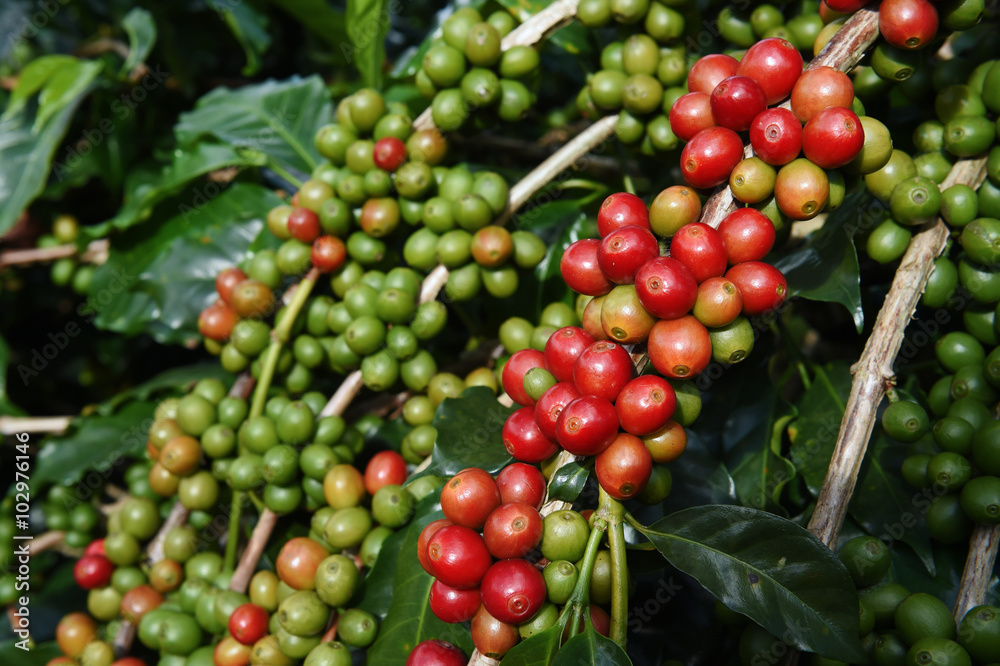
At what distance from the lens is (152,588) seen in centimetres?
197

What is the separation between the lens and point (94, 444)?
2.28m

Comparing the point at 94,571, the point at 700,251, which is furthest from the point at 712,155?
the point at 94,571

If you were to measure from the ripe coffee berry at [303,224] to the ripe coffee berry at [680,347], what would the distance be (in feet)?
3.88

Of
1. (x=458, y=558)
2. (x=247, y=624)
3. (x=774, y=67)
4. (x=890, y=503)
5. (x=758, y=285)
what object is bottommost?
(x=247, y=624)

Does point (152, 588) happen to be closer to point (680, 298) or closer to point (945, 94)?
point (680, 298)

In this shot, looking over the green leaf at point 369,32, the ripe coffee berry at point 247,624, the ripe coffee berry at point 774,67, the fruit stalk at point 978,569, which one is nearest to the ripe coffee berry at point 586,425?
the ripe coffee berry at point 774,67

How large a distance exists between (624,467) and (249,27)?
2.58 m

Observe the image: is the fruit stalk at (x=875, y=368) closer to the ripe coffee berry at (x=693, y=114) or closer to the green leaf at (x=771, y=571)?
the green leaf at (x=771, y=571)

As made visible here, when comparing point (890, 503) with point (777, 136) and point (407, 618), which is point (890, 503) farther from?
point (407, 618)

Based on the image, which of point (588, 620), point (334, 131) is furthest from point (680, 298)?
point (334, 131)

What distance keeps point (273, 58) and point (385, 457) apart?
257cm

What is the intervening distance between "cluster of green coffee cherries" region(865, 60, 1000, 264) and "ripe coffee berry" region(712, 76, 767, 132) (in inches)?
17.7

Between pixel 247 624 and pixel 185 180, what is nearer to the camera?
pixel 247 624

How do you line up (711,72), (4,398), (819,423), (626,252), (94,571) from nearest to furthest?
(626,252)
(711,72)
(819,423)
(94,571)
(4,398)
